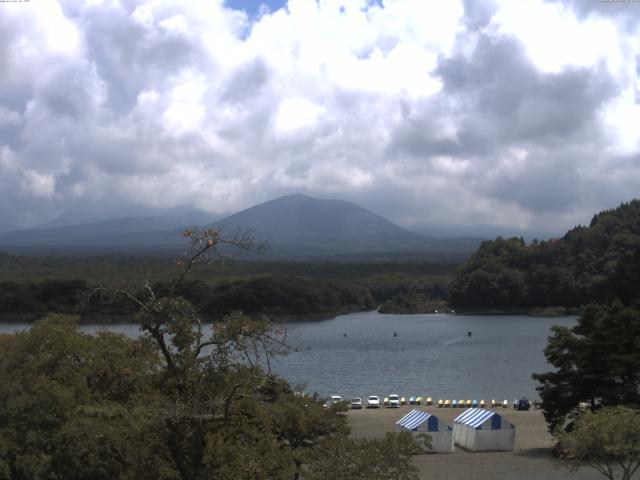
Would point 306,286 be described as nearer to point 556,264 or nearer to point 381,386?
point 556,264

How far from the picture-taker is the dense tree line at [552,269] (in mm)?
82875

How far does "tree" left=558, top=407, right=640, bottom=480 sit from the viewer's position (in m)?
13.7

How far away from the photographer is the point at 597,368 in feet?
68.2

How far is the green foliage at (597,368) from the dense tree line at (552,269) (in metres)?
59.2

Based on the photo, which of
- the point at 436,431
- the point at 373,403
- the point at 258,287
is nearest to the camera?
the point at 436,431

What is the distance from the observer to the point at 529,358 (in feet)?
164

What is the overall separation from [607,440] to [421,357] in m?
40.1

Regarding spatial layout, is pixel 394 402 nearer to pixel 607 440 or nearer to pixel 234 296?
pixel 607 440

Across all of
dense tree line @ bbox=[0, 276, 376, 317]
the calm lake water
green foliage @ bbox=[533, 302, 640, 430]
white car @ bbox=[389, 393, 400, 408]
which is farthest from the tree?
dense tree line @ bbox=[0, 276, 376, 317]

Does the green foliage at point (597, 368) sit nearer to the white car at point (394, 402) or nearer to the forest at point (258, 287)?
the white car at point (394, 402)

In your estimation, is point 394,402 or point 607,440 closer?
point 607,440

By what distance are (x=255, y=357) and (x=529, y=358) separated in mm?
45066

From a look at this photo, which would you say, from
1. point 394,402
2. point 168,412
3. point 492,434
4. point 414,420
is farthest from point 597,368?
point 168,412

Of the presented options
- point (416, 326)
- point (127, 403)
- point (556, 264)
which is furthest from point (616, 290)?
point (127, 403)
